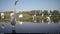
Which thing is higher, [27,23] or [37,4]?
[37,4]

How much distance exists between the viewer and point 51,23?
10.7 ft

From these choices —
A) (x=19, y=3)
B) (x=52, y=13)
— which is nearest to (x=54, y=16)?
(x=52, y=13)

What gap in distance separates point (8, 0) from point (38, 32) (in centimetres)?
53

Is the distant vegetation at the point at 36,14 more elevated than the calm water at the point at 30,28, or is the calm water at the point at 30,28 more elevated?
the distant vegetation at the point at 36,14

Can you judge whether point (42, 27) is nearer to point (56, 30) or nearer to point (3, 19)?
point (56, 30)

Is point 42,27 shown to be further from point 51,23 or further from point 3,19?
point 3,19

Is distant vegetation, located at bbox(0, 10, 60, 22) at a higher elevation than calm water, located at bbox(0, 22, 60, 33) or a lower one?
higher

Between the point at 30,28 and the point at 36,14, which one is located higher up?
the point at 36,14

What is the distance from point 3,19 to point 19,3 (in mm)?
276

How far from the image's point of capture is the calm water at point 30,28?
3248 mm

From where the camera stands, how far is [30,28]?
3252 mm

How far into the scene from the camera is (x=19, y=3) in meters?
3.29

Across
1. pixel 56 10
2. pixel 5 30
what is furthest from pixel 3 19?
pixel 56 10

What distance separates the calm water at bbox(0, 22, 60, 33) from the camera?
10.7ft
